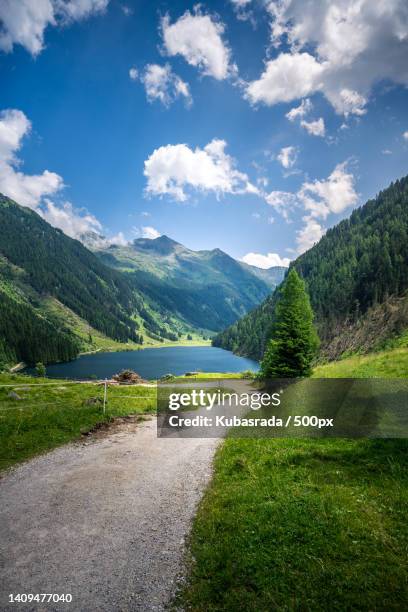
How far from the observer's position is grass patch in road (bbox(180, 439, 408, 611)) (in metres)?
6.71

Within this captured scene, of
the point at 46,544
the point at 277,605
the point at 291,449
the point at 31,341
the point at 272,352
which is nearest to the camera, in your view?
the point at 277,605

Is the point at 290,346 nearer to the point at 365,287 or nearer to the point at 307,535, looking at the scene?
the point at 307,535

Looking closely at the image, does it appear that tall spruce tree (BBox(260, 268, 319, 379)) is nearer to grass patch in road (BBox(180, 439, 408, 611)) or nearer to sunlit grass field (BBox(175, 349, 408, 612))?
sunlit grass field (BBox(175, 349, 408, 612))

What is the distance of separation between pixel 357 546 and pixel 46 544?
28.2 feet

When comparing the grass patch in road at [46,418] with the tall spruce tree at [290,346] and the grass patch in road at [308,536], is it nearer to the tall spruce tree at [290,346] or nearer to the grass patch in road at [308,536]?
the grass patch in road at [308,536]

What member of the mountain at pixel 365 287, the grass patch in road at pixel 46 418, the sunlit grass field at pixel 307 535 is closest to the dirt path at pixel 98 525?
the sunlit grass field at pixel 307 535

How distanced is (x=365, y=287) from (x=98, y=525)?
127 m

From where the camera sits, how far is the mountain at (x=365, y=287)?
Answer: 3034 inches

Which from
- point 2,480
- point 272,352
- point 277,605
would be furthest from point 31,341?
point 277,605

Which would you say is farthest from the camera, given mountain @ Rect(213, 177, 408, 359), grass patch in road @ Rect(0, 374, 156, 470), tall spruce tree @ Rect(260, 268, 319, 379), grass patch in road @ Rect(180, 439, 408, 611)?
mountain @ Rect(213, 177, 408, 359)

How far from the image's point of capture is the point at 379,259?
116438 millimetres

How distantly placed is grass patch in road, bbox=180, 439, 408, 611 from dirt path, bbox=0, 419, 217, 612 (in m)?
0.94

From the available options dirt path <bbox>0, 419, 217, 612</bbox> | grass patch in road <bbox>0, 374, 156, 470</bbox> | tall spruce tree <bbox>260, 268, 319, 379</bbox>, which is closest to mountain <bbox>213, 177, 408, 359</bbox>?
tall spruce tree <bbox>260, 268, 319, 379</bbox>

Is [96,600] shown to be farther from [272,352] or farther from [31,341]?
[31,341]
